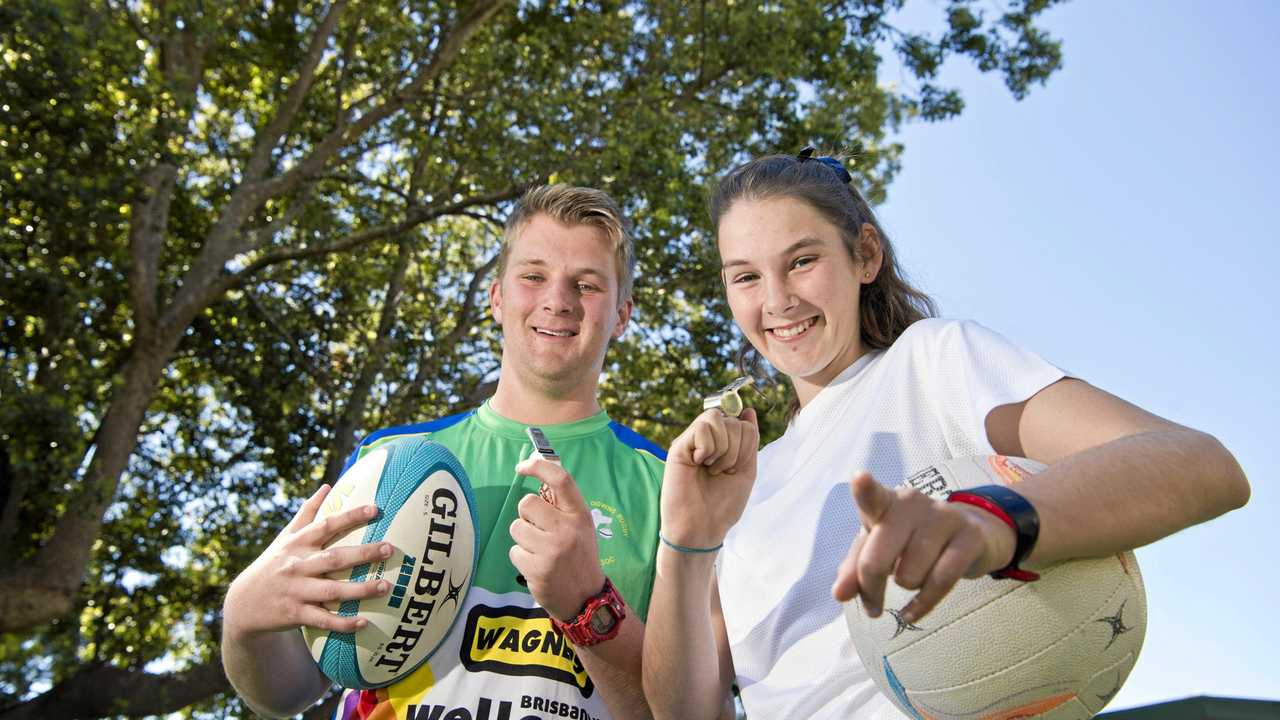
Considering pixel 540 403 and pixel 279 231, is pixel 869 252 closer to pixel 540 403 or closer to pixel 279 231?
pixel 540 403

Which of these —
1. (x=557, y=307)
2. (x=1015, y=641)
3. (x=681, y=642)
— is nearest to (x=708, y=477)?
(x=681, y=642)

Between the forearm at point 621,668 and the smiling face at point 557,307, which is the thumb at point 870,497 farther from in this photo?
the smiling face at point 557,307

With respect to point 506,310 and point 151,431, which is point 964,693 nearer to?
point 506,310

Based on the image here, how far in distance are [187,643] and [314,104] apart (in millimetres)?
6588

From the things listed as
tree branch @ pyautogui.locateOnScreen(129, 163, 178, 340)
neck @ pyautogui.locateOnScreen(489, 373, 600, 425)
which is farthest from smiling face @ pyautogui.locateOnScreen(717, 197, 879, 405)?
tree branch @ pyautogui.locateOnScreen(129, 163, 178, 340)

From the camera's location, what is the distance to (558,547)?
245 cm

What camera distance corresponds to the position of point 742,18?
1034cm

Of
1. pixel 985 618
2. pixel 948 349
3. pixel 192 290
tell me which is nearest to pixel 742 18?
pixel 192 290

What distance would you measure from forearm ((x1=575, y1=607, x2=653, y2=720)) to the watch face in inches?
1.2

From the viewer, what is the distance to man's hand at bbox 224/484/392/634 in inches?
97.7

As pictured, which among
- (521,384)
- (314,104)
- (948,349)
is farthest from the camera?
(314,104)

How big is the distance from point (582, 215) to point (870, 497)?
2.27 m

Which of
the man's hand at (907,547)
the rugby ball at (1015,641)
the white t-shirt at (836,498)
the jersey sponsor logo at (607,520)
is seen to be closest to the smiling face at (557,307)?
the jersey sponsor logo at (607,520)

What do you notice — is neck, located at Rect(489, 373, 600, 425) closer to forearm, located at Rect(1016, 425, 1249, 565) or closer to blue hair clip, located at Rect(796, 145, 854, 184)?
blue hair clip, located at Rect(796, 145, 854, 184)
